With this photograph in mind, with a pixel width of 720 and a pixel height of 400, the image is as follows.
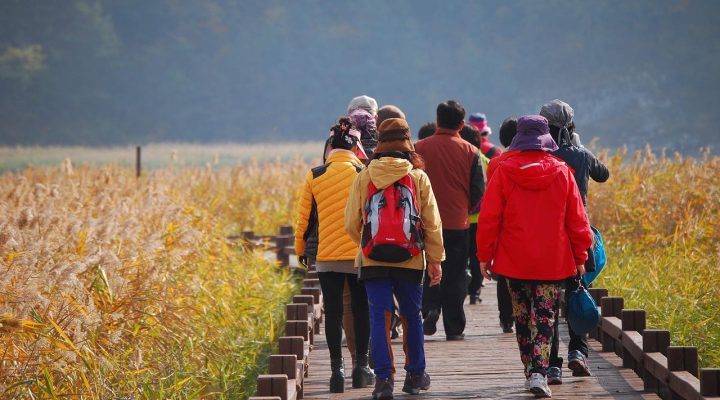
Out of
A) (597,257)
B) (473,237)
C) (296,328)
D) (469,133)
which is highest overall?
(469,133)

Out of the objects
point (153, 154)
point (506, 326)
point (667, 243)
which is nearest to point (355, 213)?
point (506, 326)

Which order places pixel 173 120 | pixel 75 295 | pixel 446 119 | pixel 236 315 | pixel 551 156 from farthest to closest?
pixel 173 120, pixel 236 315, pixel 446 119, pixel 75 295, pixel 551 156

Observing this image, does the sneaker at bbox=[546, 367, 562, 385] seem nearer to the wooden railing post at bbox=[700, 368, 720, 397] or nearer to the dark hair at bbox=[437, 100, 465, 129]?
the wooden railing post at bbox=[700, 368, 720, 397]

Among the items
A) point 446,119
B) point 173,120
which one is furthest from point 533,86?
point 446,119

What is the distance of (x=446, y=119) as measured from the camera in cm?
849

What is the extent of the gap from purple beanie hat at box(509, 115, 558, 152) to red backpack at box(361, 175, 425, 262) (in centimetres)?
65

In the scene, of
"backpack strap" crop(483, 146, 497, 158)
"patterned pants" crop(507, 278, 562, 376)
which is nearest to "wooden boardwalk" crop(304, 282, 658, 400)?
"patterned pants" crop(507, 278, 562, 376)

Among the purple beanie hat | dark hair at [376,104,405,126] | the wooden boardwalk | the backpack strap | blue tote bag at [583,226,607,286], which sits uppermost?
dark hair at [376,104,405,126]

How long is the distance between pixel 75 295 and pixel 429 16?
6939cm

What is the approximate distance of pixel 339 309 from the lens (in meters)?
6.97

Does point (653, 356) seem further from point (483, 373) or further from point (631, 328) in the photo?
point (483, 373)

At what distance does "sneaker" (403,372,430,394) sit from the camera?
6.68 m

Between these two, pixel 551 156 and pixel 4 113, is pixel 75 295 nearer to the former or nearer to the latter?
pixel 551 156

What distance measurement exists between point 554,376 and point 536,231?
987 mm
